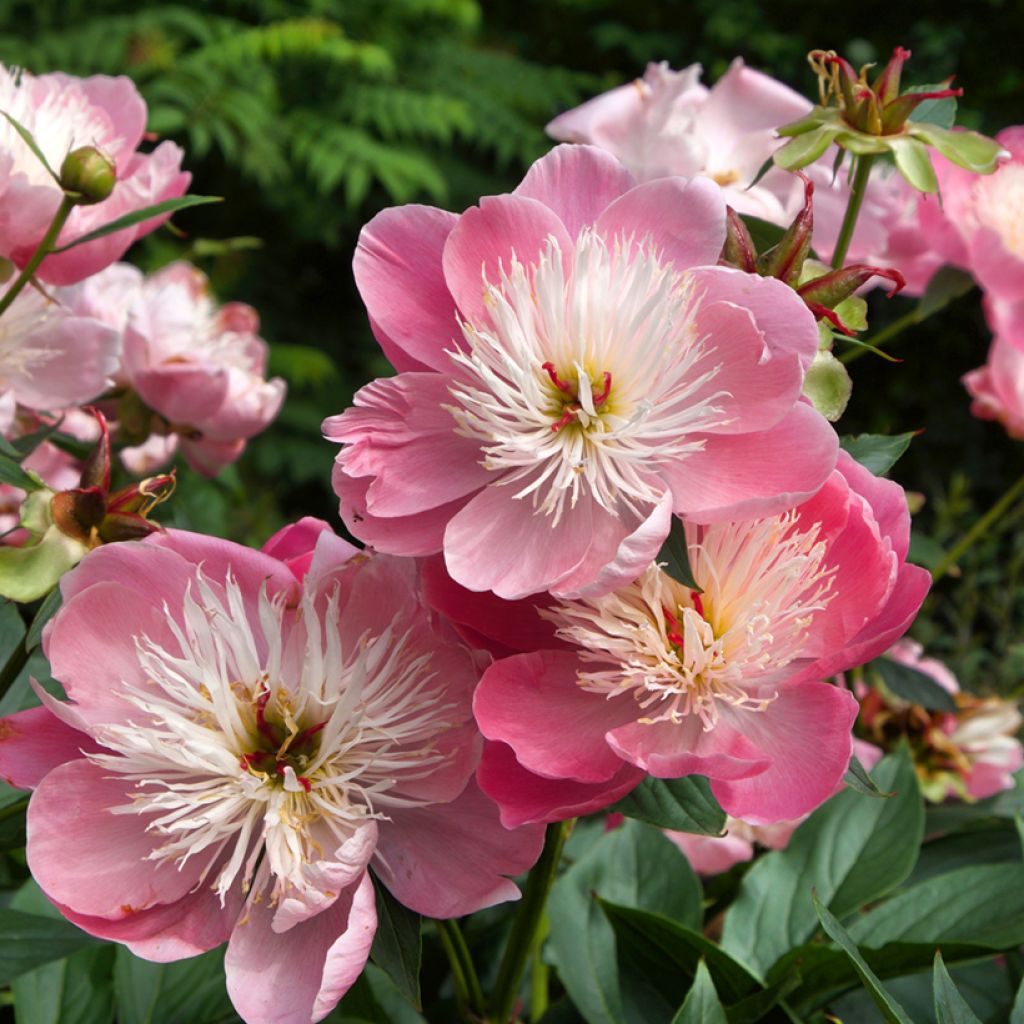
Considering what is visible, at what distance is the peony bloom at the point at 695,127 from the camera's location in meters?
0.49

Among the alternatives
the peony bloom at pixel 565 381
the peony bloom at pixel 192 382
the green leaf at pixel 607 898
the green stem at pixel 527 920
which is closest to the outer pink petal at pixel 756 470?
the peony bloom at pixel 565 381

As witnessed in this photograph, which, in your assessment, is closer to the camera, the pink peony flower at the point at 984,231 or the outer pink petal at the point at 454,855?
the outer pink petal at the point at 454,855

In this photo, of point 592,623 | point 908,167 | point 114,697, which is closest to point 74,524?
point 114,697

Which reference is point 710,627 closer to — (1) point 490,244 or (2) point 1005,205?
(1) point 490,244

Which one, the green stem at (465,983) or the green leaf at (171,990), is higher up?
the green stem at (465,983)

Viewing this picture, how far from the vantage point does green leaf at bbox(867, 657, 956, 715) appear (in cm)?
56

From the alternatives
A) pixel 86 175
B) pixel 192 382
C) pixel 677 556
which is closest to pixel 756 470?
pixel 677 556

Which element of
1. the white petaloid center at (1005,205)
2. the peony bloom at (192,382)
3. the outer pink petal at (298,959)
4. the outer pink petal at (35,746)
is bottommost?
the peony bloom at (192,382)

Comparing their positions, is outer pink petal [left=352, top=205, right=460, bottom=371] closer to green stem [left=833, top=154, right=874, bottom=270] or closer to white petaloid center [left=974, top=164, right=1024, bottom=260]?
green stem [left=833, top=154, right=874, bottom=270]

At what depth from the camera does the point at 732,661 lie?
1.01 feet

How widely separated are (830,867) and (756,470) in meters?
0.27

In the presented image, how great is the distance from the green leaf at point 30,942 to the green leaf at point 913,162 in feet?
1.18

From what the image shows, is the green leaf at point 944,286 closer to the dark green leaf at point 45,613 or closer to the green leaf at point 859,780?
the green leaf at point 859,780

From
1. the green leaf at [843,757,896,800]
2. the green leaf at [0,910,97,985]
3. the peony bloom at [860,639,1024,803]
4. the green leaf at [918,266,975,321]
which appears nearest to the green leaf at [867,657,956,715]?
the peony bloom at [860,639,1024,803]
